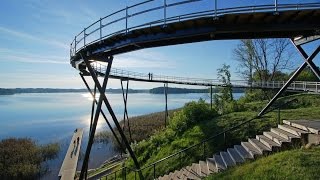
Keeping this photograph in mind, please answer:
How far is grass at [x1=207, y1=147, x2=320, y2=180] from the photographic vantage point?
311 inches

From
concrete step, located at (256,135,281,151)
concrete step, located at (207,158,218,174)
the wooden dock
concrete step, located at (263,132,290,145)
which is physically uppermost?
concrete step, located at (263,132,290,145)

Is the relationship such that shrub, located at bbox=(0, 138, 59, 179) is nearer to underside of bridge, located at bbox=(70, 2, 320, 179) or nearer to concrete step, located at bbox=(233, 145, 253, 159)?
underside of bridge, located at bbox=(70, 2, 320, 179)

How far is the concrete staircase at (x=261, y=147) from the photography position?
1044cm

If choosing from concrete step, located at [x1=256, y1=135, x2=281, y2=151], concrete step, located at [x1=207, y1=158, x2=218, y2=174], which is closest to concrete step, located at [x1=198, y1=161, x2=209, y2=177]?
concrete step, located at [x1=207, y1=158, x2=218, y2=174]

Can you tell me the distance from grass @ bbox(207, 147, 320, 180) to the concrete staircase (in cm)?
80

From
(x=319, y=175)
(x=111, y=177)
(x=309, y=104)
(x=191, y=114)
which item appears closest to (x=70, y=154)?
(x=111, y=177)

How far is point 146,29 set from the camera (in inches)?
494

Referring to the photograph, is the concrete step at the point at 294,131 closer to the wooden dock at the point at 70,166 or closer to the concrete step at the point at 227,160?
the concrete step at the point at 227,160

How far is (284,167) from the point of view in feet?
27.4

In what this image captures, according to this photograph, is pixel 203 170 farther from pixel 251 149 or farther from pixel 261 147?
pixel 261 147

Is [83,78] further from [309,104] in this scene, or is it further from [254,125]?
[309,104]

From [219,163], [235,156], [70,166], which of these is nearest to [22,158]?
[70,166]

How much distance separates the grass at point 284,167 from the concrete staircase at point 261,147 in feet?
2.64

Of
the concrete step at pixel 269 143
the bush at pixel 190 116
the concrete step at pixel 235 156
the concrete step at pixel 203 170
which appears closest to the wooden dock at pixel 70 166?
the bush at pixel 190 116
